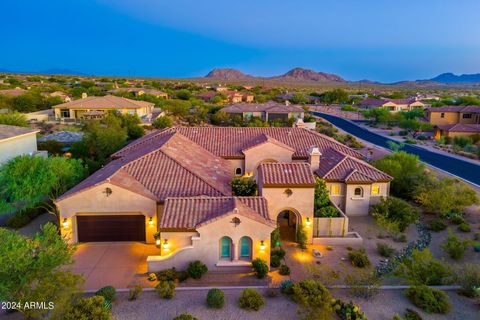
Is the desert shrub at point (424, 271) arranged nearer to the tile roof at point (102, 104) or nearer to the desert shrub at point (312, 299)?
the desert shrub at point (312, 299)

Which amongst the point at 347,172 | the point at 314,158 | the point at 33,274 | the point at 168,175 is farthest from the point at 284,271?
the point at 314,158

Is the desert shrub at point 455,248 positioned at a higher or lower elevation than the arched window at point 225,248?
lower

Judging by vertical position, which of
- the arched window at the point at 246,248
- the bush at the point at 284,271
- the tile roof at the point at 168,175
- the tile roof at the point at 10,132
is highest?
the tile roof at the point at 10,132

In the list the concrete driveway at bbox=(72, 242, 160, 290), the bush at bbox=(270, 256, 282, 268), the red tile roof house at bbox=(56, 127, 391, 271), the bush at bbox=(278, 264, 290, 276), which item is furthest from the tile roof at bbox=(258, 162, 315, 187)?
the concrete driveway at bbox=(72, 242, 160, 290)

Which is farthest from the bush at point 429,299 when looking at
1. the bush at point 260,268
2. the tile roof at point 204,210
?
the tile roof at point 204,210

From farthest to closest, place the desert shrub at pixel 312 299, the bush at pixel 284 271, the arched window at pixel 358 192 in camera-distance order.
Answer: the arched window at pixel 358 192 < the bush at pixel 284 271 < the desert shrub at pixel 312 299

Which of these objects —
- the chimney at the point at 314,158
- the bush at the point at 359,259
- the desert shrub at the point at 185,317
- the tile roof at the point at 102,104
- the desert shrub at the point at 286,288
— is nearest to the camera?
the desert shrub at the point at 185,317

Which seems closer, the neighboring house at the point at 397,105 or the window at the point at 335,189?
the window at the point at 335,189

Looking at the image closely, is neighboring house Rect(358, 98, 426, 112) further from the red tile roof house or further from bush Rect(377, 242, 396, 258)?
bush Rect(377, 242, 396, 258)
